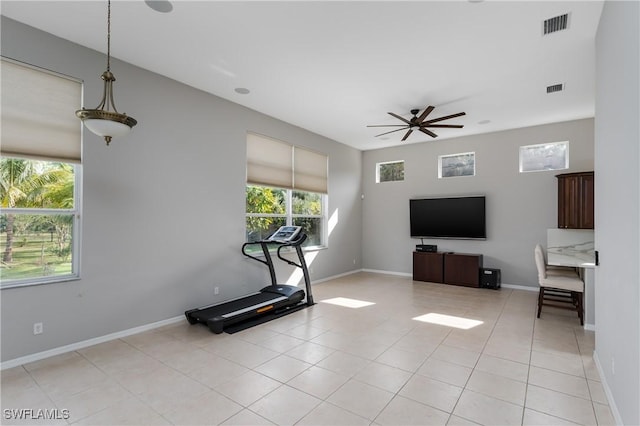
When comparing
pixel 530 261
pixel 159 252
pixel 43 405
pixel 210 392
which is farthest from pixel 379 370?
Answer: pixel 530 261

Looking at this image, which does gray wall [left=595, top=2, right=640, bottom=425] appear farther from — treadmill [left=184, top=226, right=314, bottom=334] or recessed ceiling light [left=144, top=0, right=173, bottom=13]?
treadmill [left=184, top=226, right=314, bottom=334]

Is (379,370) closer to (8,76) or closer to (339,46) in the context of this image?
(339,46)

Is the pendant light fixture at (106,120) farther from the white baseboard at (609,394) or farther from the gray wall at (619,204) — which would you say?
the white baseboard at (609,394)

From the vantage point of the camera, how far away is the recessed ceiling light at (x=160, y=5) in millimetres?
2748

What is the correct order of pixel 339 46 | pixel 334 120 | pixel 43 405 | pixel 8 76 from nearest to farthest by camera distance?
pixel 43 405, pixel 8 76, pixel 339 46, pixel 334 120

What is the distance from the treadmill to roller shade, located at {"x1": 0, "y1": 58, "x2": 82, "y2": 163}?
2341 mm

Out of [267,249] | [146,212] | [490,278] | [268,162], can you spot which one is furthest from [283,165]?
[490,278]

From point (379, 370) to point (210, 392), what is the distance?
4.89ft

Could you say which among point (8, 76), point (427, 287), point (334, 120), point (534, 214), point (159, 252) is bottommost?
point (427, 287)

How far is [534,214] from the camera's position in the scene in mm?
6199

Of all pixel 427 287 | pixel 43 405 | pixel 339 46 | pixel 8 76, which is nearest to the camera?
pixel 43 405

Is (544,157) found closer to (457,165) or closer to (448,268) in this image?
(457,165)

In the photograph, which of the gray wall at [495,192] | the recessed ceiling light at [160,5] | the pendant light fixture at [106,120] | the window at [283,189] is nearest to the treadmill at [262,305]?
the window at [283,189]

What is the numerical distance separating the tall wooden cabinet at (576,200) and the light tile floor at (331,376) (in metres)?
1.72
